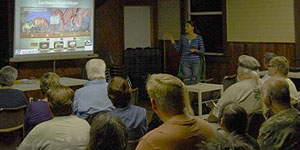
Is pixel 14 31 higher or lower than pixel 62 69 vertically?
higher

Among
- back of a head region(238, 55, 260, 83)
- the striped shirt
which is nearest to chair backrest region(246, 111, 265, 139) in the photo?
back of a head region(238, 55, 260, 83)

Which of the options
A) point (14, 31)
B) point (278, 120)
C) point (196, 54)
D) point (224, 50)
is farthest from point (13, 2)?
point (278, 120)

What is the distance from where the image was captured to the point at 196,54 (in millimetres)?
7715

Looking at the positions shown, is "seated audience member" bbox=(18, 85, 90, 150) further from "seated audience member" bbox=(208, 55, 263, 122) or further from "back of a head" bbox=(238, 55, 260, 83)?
"back of a head" bbox=(238, 55, 260, 83)

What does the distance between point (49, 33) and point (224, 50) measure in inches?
136

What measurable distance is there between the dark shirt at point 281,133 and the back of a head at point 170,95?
2.26 ft

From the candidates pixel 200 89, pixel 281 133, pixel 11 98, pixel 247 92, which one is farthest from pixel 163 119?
pixel 200 89

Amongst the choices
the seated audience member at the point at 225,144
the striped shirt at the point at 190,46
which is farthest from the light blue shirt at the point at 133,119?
the striped shirt at the point at 190,46

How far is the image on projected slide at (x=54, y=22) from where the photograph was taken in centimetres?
739

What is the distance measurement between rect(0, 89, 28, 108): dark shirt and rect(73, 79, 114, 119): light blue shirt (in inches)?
33.8

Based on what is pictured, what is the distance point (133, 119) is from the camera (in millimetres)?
3387

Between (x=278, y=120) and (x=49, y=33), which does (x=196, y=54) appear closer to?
(x=49, y=33)

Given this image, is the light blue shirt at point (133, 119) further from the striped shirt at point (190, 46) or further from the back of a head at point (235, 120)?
the striped shirt at point (190, 46)

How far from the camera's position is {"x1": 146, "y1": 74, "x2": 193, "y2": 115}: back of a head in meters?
2.50
